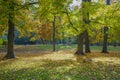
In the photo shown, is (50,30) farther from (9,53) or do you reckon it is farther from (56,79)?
(56,79)

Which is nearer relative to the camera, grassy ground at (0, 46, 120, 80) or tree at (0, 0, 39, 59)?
grassy ground at (0, 46, 120, 80)

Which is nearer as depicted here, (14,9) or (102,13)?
(14,9)

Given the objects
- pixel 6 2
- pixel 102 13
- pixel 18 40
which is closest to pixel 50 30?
pixel 18 40

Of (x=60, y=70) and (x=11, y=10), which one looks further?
(x=11, y=10)

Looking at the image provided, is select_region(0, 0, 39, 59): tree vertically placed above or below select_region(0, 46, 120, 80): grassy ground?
above

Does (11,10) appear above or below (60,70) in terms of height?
above

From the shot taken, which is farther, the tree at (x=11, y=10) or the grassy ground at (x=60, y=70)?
the tree at (x=11, y=10)

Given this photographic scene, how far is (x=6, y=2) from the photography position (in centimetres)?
2008

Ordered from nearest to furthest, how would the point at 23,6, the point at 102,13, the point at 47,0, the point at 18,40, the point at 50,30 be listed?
the point at 47,0 < the point at 23,6 < the point at 102,13 < the point at 50,30 < the point at 18,40

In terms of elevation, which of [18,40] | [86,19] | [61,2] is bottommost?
[18,40]

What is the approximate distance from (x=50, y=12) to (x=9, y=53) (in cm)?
515

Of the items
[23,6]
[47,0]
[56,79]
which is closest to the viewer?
[56,79]

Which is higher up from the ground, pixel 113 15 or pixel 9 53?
pixel 113 15

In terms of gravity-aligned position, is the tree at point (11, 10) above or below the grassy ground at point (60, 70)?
above
